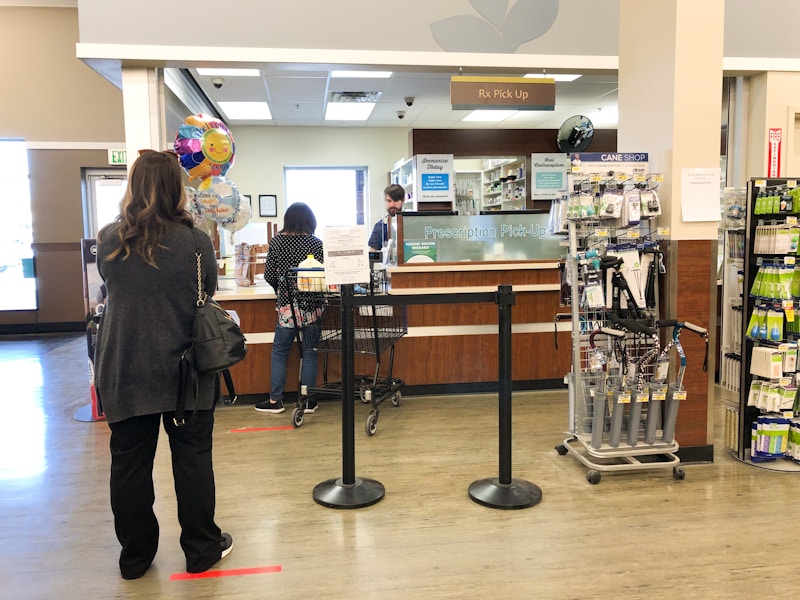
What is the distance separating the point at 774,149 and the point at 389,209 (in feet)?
11.4

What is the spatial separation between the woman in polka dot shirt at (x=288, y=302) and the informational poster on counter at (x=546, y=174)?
5404 mm

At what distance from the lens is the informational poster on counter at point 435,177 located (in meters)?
8.87

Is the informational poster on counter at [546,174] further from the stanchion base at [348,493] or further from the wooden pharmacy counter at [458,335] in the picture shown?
the stanchion base at [348,493]

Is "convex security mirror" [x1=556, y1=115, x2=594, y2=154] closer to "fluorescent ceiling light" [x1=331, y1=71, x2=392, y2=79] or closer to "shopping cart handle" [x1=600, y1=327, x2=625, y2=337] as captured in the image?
"fluorescent ceiling light" [x1=331, y1=71, x2=392, y2=79]

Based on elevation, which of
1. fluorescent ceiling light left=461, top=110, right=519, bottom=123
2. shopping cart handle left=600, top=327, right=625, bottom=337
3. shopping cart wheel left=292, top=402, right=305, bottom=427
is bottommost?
shopping cart wheel left=292, top=402, right=305, bottom=427

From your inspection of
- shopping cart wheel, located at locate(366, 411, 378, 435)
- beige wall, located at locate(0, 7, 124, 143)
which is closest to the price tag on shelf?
shopping cart wheel, located at locate(366, 411, 378, 435)

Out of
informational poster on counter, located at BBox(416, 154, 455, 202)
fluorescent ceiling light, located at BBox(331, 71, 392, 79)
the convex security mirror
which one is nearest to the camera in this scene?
fluorescent ceiling light, located at BBox(331, 71, 392, 79)

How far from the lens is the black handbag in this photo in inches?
87.0

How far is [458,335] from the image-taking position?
4922 mm

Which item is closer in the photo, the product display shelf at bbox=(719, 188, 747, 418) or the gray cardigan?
the gray cardigan


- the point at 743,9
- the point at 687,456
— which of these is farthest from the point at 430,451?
→ the point at 743,9

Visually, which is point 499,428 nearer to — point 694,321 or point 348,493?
point 348,493

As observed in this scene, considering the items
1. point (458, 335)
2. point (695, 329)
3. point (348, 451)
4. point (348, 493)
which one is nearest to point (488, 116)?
point (458, 335)

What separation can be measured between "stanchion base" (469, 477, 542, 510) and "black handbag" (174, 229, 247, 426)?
1444 mm
